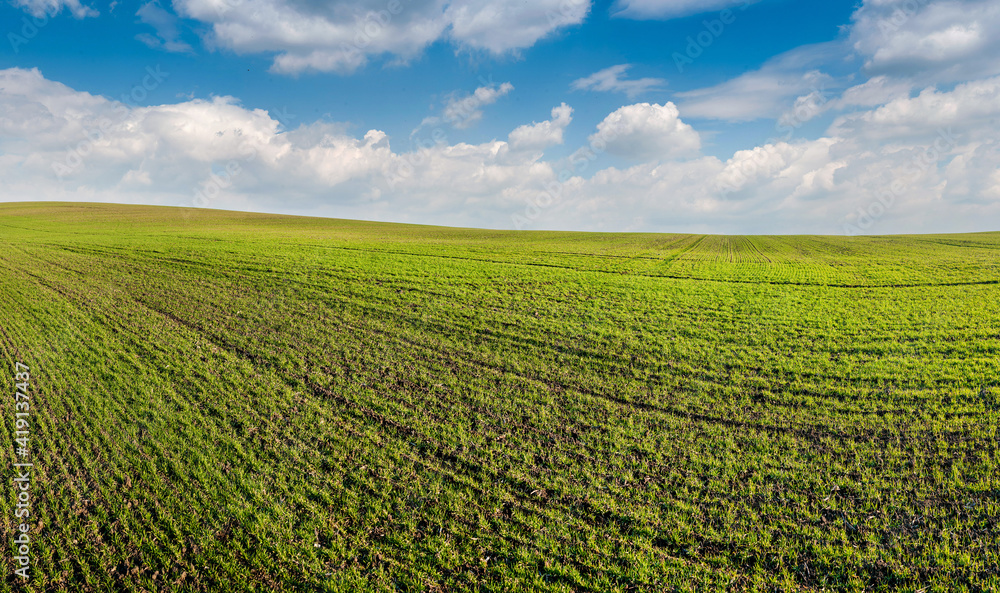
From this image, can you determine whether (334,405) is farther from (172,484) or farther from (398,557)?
(398,557)

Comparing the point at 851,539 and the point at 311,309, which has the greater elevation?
the point at 311,309

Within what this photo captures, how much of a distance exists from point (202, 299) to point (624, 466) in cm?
2132

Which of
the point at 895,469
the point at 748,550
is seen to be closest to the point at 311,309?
the point at 748,550

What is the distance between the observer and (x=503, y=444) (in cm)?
998

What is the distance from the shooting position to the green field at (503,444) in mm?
6887

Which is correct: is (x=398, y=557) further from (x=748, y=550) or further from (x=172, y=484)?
(x=748, y=550)

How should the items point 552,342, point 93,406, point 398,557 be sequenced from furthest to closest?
point 552,342 < point 93,406 < point 398,557

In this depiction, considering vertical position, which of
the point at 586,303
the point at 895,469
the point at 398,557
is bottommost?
the point at 398,557

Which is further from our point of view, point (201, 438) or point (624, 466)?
point (201, 438)

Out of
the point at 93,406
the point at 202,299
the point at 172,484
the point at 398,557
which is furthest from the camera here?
the point at 202,299

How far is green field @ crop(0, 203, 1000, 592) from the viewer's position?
6.89 metres

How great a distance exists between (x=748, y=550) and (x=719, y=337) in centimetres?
1147

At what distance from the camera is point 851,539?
7.28 metres

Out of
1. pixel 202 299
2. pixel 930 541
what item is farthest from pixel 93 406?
pixel 930 541
